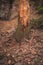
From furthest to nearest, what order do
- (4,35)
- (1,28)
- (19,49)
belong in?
(1,28), (4,35), (19,49)

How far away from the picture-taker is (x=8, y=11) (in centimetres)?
1070

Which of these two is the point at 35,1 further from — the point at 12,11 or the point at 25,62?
the point at 25,62

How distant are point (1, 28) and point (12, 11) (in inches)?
71.0

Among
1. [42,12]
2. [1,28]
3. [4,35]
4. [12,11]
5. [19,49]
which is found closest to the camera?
[19,49]

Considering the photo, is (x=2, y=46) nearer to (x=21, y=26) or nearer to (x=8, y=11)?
(x=21, y=26)

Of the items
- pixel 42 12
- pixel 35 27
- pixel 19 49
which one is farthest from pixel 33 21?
pixel 19 49

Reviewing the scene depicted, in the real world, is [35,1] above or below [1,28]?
above

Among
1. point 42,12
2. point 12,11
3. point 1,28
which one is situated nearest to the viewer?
point 1,28

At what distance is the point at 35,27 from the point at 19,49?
1.81 m

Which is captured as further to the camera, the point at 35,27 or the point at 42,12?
the point at 42,12

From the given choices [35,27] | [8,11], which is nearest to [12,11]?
[8,11]

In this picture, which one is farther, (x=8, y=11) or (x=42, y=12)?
(x=8, y=11)

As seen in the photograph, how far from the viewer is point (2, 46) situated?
7602 millimetres

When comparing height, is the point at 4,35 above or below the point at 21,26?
below
